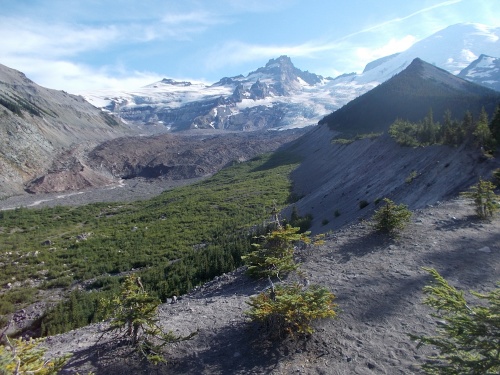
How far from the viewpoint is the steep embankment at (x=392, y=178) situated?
53.5 feet

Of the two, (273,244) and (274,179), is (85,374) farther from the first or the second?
(274,179)

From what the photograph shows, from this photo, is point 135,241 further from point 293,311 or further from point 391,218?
point 293,311

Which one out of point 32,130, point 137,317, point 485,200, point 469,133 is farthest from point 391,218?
point 32,130

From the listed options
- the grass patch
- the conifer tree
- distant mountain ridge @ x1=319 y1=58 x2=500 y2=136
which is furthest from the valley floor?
the conifer tree

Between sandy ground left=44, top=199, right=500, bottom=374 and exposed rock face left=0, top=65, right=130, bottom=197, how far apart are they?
196ft

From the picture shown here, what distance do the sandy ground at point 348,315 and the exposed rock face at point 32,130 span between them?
59743mm

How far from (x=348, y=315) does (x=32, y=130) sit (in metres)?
87.6

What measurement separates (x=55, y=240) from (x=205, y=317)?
28683 mm

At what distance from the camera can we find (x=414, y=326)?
22.9ft

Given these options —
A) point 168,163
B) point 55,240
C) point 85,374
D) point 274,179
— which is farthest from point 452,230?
point 168,163

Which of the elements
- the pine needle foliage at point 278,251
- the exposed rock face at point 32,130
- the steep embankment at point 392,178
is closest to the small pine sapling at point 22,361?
the pine needle foliage at point 278,251

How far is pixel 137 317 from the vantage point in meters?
6.38

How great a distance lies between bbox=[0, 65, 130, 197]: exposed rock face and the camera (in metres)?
64.2

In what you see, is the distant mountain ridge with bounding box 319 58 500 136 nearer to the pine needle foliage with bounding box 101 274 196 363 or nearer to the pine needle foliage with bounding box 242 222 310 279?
the pine needle foliage with bounding box 242 222 310 279
